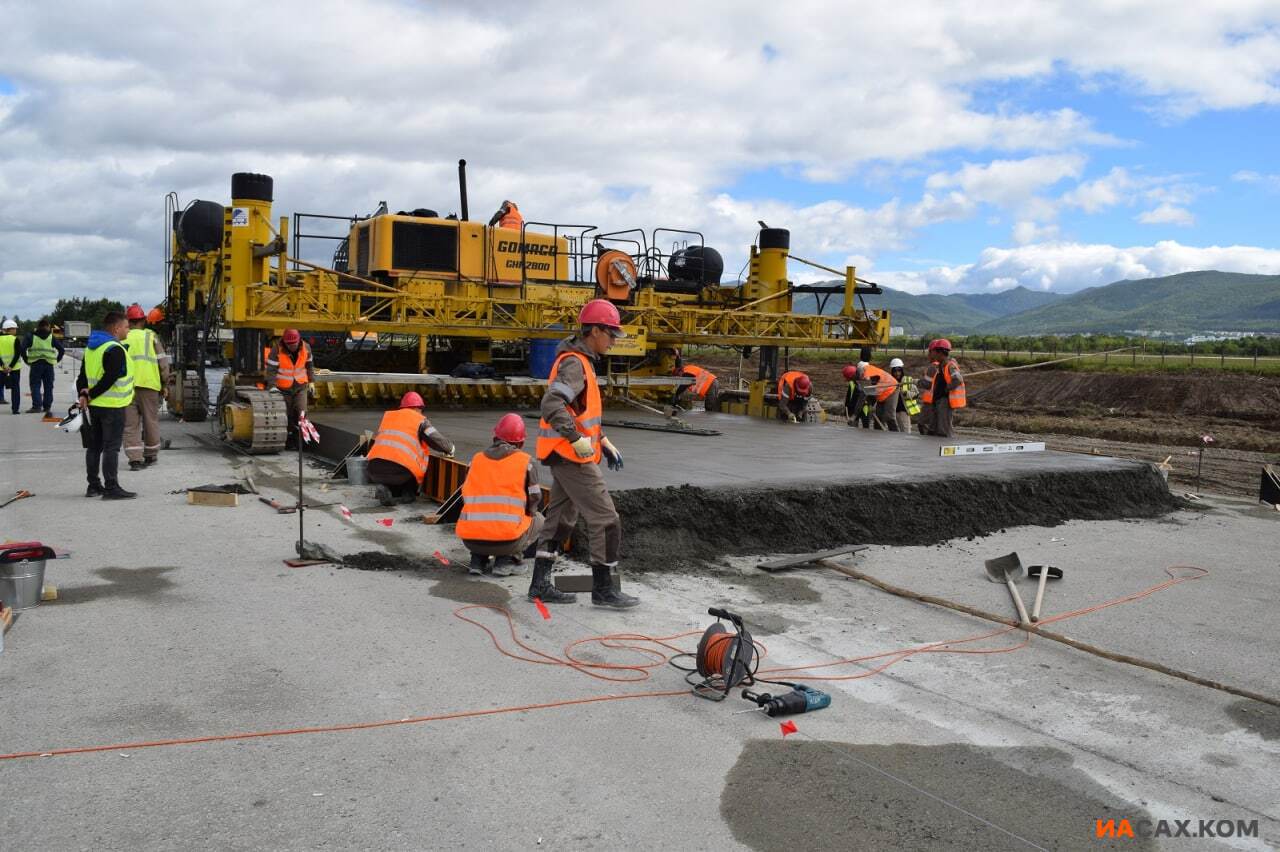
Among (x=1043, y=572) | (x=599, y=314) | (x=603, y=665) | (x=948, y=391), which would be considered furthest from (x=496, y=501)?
(x=948, y=391)

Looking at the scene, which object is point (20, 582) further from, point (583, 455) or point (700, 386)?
point (700, 386)

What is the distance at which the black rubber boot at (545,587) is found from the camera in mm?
6910

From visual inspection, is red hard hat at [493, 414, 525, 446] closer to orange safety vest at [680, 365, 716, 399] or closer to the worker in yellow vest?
the worker in yellow vest

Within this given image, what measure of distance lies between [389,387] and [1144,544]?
38.9ft

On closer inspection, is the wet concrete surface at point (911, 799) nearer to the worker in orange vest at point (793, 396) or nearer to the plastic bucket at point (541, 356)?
the worker in orange vest at point (793, 396)

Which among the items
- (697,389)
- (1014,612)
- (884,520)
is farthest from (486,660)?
(697,389)

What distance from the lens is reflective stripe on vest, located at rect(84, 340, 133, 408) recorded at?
10742mm

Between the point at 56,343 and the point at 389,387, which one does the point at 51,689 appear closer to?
the point at 389,387

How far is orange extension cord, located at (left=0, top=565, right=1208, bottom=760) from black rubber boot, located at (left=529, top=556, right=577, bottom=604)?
308mm

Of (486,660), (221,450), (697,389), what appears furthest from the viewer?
(697,389)

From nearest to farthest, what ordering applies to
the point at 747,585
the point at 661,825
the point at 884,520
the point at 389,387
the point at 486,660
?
the point at 661,825, the point at 486,660, the point at 747,585, the point at 884,520, the point at 389,387

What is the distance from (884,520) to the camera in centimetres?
950

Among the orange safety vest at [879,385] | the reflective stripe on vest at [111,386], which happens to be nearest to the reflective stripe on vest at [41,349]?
the reflective stripe on vest at [111,386]

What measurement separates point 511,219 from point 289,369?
6.02m
